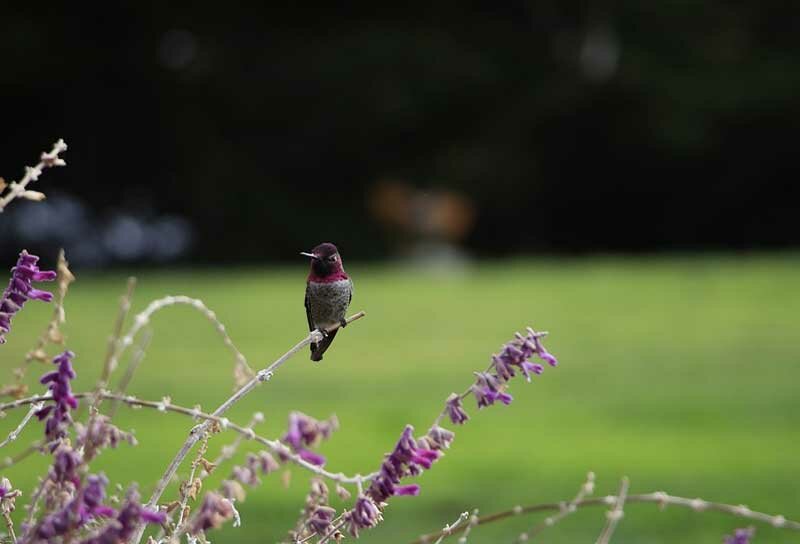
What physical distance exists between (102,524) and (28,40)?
1991cm

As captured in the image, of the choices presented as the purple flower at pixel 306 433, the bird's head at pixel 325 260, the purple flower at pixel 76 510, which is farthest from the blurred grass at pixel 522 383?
the purple flower at pixel 306 433

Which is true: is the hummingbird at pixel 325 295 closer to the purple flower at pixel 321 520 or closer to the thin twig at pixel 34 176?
the purple flower at pixel 321 520

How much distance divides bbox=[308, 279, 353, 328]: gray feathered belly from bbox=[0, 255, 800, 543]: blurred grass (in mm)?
3269

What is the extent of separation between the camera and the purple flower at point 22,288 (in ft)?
6.25

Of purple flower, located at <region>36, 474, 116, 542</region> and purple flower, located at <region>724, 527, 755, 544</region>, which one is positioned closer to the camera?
purple flower, located at <region>36, 474, 116, 542</region>

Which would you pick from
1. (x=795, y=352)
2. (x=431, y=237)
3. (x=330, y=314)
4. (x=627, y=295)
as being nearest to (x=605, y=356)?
(x=795, y=352)

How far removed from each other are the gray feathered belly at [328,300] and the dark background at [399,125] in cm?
1973

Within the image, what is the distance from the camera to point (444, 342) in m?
11.7

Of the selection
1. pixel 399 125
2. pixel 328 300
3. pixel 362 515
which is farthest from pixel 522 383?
pixel 399 125

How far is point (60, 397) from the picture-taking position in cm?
168

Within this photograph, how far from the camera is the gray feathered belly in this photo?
216 centimetres

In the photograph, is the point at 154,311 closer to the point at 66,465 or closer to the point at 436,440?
the point at 66,465

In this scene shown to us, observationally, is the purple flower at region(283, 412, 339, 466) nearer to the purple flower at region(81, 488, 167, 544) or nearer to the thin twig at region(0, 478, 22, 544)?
the purple flower at region(81, 488, 167, 544)

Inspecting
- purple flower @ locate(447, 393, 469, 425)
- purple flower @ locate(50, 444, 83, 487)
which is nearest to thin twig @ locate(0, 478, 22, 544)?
purple flower @ locate(50, 444, 83, 487)
